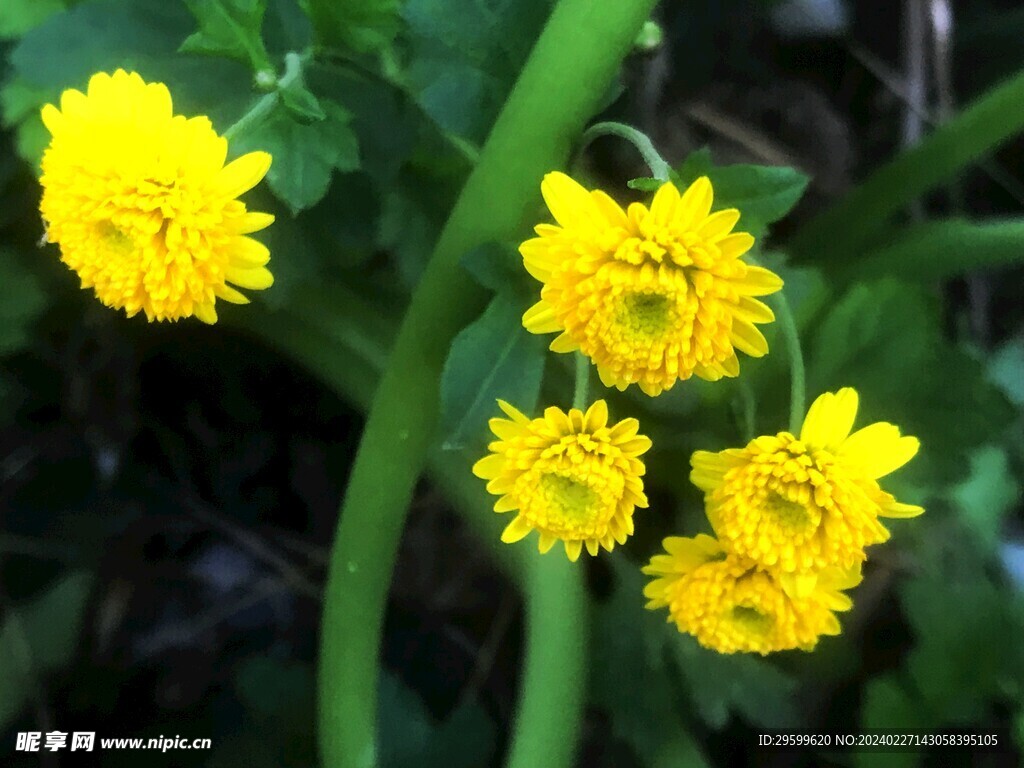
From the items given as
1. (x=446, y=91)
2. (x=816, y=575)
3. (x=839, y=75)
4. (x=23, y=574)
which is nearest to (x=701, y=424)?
(x=816, y=575)

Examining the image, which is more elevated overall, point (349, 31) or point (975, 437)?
point (349, 31)

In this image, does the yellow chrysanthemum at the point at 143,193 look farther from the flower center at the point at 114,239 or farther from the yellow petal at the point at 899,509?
the yellow petal at the point at 899,509

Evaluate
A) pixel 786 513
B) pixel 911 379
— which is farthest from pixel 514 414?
pixel 911 379

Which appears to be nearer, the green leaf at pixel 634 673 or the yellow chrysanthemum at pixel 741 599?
the yellow chrysanthemum at pixel 741 599

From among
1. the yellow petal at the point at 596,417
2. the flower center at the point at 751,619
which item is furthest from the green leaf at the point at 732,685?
the yellow petal at the point at 596,417

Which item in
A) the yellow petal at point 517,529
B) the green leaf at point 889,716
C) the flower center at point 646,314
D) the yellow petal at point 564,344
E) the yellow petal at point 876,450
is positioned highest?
the yellow petal at point 564,344

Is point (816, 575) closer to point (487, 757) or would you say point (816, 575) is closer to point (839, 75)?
point (487, 757)
